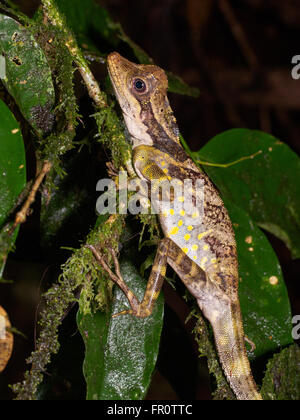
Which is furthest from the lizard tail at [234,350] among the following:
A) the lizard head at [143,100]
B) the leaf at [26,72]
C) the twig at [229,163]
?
the leaf at [26,72]

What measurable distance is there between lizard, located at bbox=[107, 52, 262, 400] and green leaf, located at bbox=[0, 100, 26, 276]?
631 millimetres

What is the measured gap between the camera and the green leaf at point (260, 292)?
2.16m

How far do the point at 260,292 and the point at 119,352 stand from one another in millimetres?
805

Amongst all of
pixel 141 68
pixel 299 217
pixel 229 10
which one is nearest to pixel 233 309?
pixel 299 217

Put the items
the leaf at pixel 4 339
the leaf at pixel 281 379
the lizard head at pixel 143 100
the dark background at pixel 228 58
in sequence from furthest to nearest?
the dark background at pixel 228 58, the lizard head at pixel 143 100, the leaf at pixel 281 379, the leaf at pixel 4 339

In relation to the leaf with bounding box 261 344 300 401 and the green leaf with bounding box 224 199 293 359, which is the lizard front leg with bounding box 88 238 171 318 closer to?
the green leaf with bounding box 224 199 293 359

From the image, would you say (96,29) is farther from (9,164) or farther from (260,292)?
(260,292)

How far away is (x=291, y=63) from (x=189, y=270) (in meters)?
5.35

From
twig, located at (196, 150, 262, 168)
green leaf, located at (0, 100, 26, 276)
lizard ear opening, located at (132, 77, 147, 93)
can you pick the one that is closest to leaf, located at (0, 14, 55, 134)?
green leaf, located at (0, 100, 26, 276)

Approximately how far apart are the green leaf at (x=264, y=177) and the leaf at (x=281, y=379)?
2.75ft

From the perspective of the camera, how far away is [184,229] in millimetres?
2350

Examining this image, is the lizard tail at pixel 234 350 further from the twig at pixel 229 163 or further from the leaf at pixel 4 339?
the leaf at pixel 4 339

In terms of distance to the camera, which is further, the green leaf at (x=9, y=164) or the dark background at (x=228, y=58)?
the dark background at (x=228, y=58)

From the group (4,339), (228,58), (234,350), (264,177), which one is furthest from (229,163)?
(228,58)
